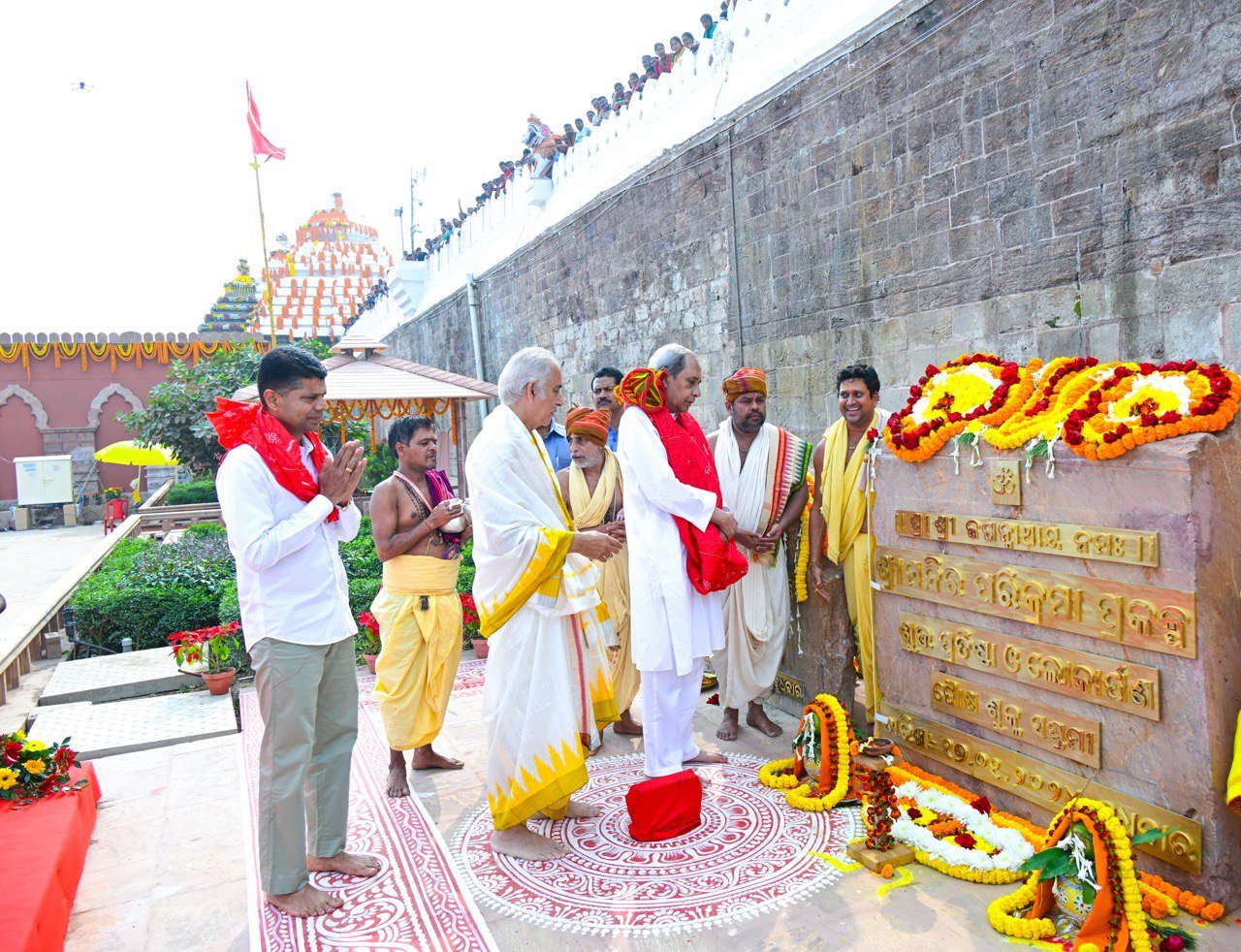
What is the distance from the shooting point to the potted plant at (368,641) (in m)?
6.23

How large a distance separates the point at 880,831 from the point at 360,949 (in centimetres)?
179

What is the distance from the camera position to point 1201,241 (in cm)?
397

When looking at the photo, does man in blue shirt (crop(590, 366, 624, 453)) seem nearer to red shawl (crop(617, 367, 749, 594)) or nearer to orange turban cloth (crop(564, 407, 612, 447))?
orange turban cloth (crop(564, 407, 612, 447))

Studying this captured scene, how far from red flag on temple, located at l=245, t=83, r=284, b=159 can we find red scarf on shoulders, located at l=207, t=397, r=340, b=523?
1567cm

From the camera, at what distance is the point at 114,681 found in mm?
5957

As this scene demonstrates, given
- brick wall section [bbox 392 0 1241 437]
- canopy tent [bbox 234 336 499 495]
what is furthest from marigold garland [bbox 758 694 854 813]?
canopy tent [bbox 234 336 499 495]

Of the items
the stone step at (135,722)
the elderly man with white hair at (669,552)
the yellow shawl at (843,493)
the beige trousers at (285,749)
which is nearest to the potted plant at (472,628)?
the stone step at (135,722)

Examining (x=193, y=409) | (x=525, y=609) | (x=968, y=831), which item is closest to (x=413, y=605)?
(x=525, y=609)

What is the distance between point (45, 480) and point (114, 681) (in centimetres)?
2090

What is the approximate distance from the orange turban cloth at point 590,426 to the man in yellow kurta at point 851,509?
45.9 inches

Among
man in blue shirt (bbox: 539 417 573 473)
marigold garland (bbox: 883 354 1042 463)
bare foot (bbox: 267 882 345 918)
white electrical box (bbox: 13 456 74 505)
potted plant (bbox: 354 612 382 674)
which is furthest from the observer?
white electrical box (bbox: 13 456 74 505)

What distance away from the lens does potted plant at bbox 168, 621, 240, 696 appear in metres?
Answer: 5.79

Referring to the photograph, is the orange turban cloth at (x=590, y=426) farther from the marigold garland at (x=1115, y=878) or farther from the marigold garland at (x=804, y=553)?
the marigold garland at (x=1115, y=878)

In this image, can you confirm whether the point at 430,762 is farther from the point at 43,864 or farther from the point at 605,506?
the point at 43,864
